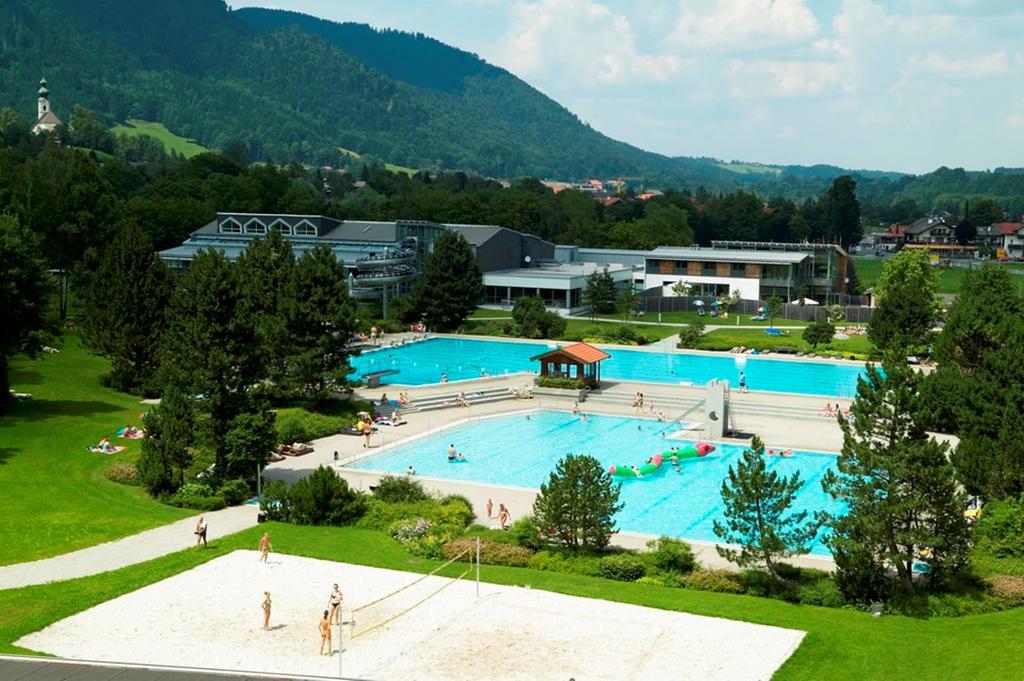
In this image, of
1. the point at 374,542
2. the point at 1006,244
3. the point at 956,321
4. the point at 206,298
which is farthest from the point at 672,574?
the point at 1006,244

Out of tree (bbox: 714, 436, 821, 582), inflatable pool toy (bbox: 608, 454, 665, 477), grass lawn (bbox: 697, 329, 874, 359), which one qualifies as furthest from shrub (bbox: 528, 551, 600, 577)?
grass lawn (bbox: 697, 329, 874, 359)

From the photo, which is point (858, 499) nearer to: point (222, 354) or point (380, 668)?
point (380, 668)

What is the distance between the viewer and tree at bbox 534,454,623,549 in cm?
2911

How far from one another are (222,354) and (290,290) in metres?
12.0

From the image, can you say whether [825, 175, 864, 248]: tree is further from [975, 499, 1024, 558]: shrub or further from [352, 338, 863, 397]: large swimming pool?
[975, 499, 1024, 558]: shrub

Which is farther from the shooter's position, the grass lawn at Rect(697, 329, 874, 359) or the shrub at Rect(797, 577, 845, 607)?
the grass lawn at Rect(697, 329, 874, 359)

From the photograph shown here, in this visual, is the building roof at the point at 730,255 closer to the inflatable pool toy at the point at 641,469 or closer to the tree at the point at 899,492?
the inflatable pool toy at the point at 641,469

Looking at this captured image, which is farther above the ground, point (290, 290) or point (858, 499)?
point (290, 290)

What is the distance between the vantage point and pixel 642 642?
23.0m

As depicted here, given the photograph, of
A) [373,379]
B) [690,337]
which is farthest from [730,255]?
[373,379]

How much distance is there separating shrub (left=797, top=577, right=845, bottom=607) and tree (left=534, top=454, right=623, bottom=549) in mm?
5437

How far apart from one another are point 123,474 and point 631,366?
32.7m

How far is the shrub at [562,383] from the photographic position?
52.4m

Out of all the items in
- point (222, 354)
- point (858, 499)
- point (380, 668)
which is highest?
point (222, 354)
